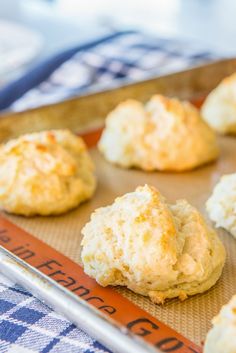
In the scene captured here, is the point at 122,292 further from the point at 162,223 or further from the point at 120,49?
the point at 120,49

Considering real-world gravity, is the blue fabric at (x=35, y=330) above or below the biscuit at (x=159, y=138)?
above

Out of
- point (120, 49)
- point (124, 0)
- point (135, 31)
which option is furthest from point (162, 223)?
point (124, 0)

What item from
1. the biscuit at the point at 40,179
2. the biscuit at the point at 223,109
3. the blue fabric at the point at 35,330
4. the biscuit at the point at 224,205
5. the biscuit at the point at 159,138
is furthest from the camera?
the biscuit at the point at 223,109

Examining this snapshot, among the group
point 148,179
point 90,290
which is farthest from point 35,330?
point 148,179

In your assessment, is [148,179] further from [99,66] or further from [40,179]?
[99,66]

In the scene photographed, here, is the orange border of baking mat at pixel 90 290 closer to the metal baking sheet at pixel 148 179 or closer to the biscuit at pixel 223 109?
the metal baking sheet at pixel 148 179

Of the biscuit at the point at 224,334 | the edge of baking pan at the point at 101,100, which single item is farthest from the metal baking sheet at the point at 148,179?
the biscuit at the point at 224,334
